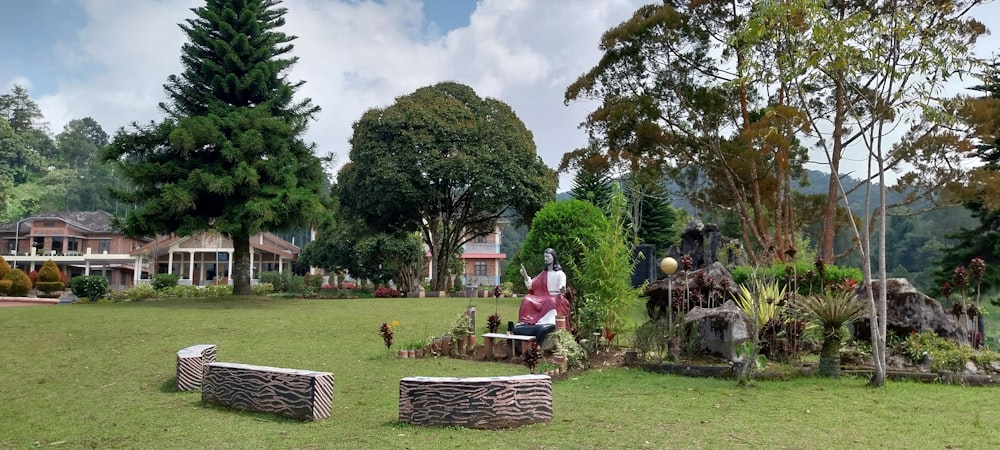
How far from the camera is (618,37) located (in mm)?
18703

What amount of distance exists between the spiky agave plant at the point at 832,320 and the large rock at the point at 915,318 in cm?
115

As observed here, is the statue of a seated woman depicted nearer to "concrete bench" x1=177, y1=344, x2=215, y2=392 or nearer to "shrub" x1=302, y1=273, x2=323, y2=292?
"concrete bench" x1=177, y1=344, x2=215, y2=392

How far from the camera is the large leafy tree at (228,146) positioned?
1930 cm

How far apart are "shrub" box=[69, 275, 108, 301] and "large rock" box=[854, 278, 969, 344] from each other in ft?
68.2

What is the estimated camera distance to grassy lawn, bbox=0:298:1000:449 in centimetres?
526

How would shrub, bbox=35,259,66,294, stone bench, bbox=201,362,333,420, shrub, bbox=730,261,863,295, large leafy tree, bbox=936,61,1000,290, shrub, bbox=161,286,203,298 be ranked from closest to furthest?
stone bench, bbox=201,362,333,420
shrub, bbox=730,261,863,295
large leafy tree, bbox=936,61,1000,290
shrub, bbox=161,286,203,298
shrub, bbox=35,259,66,294

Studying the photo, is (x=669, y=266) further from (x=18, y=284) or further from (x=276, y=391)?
(x=18, y=284)

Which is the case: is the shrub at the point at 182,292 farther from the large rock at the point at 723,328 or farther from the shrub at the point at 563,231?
the large rock at the point at 723,328

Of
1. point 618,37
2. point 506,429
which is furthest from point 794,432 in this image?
point 618,37

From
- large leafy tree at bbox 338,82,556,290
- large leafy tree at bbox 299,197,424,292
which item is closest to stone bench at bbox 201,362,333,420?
large leafy tree at bbox 338,82,556,290

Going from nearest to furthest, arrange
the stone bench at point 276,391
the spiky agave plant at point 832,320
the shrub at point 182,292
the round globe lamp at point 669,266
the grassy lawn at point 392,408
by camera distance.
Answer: the grassy lawn at point 392,408
the stone bench at point 276,391
the spiky agave plant at point 832,320
the round globe lamp at point 669,266
the shrub at point 182,292

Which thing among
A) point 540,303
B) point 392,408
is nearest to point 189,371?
point 392,408

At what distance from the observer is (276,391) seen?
600 cm

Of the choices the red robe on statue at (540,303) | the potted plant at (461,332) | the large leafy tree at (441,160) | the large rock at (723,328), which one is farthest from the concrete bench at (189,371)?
the large leafy tree at (441,160)
